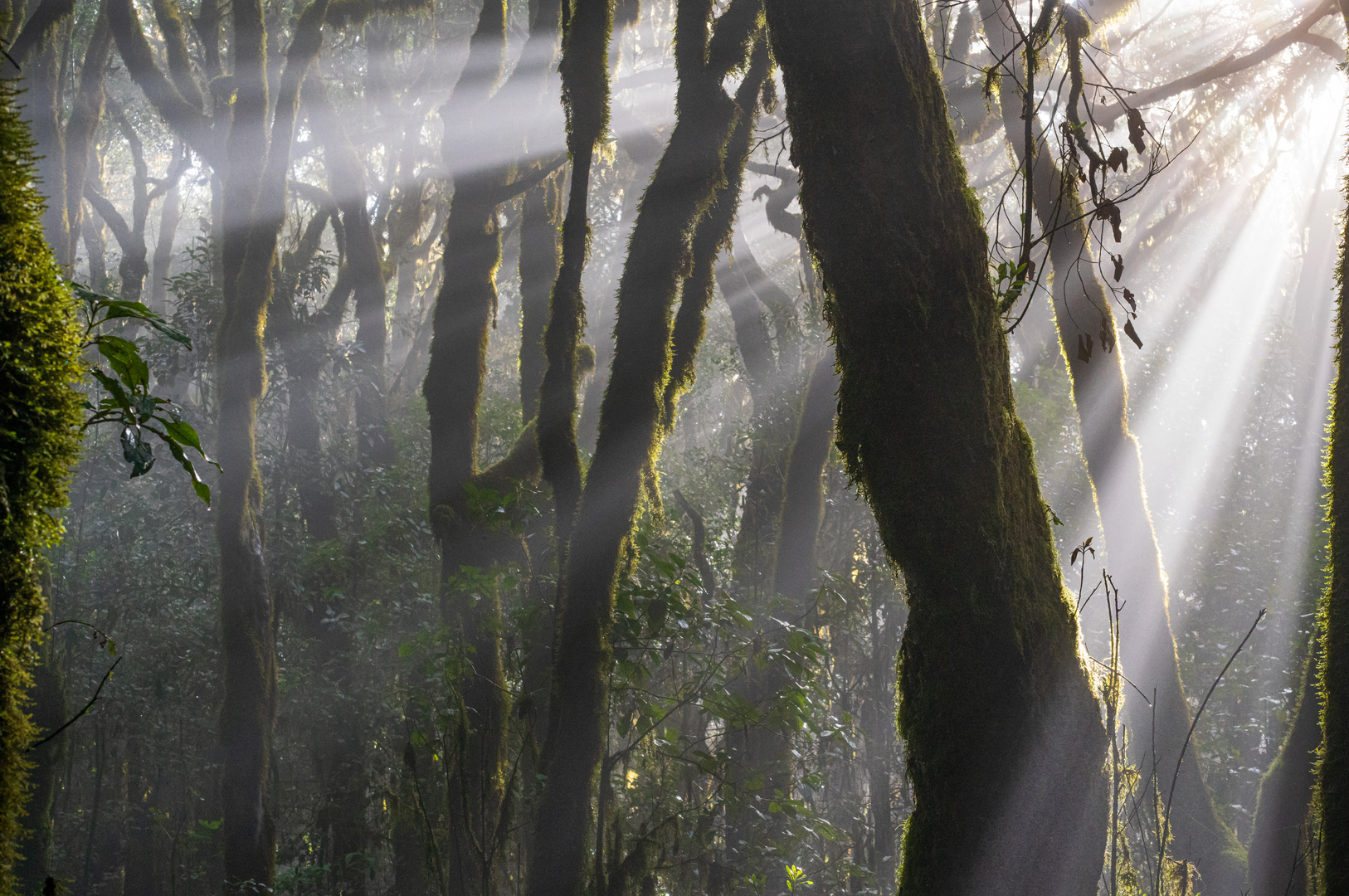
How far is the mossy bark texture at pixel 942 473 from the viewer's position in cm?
242

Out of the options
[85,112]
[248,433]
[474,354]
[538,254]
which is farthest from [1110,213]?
[85,112]

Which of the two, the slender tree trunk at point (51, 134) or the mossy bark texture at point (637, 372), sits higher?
the slender tree trunk at point (51, 134)

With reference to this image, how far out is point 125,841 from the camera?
1162 centimetres

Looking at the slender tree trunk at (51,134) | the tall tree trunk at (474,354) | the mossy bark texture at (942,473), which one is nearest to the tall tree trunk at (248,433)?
the slender tree trunk at (51,134)

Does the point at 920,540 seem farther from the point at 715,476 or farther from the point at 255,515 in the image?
the point at 715,476

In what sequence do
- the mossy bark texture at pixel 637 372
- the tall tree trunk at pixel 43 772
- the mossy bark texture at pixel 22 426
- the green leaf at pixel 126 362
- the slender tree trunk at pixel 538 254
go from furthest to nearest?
the slender tree trunk at pixel 538 254, the tall tree trunk at pixel 43 772, the mossy bark texture at pixel 637 372, the green leaf at pixel 126 362, the mossy bark texture at pixel 22 426

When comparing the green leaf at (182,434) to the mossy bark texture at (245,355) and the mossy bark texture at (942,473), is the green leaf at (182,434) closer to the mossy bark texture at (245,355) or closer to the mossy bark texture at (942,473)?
the mossy bark texture at (942,473)

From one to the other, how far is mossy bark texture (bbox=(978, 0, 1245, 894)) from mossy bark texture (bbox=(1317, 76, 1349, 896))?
158 inches

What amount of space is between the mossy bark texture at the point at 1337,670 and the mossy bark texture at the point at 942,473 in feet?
1.78

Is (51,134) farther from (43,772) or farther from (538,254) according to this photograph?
(43,772)

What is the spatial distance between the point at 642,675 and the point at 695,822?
2.28 metres

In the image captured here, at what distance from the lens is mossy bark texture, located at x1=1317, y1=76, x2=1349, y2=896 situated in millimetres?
2311

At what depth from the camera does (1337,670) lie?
2.44 metres

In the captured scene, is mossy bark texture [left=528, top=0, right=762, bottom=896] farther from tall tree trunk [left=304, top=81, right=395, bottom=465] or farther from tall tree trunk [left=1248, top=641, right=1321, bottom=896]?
tall tree trunk [left=304, top=81, right=395, bottom=465]
